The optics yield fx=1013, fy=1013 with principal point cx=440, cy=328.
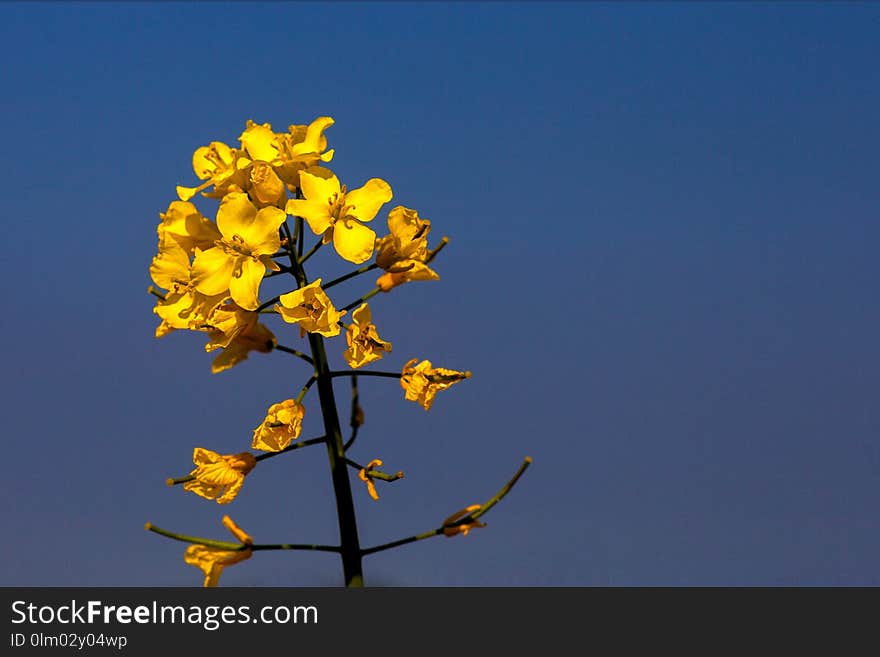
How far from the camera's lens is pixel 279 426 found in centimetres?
387

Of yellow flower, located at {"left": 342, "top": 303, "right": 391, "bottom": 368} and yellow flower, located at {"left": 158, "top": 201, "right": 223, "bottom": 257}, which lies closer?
yellow flower, located at {"left": 342, "top": 303, "right": 391, "bottom": 368}

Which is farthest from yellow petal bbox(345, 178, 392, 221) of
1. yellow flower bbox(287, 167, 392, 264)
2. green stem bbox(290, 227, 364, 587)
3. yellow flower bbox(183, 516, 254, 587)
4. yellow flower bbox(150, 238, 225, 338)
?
yellow flower bbox(183, 516, 254, 587)

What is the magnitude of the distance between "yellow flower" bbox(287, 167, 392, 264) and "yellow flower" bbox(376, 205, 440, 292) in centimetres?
18

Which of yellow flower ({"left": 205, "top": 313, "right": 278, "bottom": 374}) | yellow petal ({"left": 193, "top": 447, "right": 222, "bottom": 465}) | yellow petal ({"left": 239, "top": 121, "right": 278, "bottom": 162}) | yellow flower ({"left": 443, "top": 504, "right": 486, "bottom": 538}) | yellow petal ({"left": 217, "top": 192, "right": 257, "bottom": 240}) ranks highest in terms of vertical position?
yellow petal ({"left": 239, "top": 121, "right": 278, "bottom": 162})

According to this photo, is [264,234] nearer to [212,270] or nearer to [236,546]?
[212,270]

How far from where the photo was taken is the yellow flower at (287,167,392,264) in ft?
12.9

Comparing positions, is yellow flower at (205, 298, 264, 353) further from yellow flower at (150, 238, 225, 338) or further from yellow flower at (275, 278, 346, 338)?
yellow flower at (275, 278, 346, 338)

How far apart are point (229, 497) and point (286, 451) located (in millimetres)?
298

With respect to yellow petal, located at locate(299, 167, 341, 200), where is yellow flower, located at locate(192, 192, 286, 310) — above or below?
below

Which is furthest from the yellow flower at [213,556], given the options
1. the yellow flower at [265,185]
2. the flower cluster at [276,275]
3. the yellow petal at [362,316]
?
the yellow flower at [265,185]

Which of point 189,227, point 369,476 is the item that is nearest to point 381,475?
point 369,476
